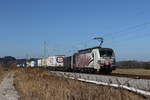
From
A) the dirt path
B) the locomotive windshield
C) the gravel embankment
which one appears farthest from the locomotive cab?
the gravel embankment

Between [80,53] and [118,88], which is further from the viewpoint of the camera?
[80,53]

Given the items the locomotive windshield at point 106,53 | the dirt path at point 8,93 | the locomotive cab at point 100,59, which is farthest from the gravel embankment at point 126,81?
the locomotive windshield at point 106,53

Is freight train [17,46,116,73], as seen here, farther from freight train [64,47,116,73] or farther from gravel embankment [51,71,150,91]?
gravel embankment [51,71,150,91]

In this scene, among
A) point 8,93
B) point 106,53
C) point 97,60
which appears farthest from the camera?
point 106,53

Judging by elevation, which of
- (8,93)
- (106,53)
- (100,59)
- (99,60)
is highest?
(106,53)

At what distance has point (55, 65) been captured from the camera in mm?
69875

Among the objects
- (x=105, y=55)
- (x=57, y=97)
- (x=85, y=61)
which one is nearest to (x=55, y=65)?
(x=85, y=61)

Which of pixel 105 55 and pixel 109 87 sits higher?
pixel 105 55

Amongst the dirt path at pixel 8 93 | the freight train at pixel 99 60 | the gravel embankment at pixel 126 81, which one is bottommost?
the dirt path at pixel 8 93

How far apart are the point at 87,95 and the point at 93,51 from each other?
101ft

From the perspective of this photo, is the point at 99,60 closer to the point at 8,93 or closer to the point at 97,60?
the point at 97,60

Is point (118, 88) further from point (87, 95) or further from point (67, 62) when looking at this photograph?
point (67, 62)

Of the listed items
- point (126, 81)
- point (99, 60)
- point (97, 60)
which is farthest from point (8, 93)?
point (97, 60)

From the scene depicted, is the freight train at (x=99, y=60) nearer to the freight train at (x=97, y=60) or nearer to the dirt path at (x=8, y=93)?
the freight train at (x=97, y=60)
